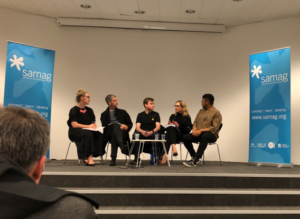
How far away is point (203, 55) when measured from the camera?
7094mm

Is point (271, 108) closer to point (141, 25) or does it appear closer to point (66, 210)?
point (141, 25)

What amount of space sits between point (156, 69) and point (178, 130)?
222 centimetres

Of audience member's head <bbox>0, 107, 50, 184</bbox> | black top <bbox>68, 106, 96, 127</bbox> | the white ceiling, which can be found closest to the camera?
audience member's head <bbox>0, 107, 50, 184</bbox>

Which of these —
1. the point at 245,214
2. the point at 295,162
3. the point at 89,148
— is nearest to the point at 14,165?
the point at 245,214

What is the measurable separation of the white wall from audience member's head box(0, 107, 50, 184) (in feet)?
20.1

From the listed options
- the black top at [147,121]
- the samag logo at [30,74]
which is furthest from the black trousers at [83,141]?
the samag logo at [30,74]

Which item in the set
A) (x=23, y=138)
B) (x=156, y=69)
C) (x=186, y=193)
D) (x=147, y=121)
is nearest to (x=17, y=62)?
(x=147, y=121)

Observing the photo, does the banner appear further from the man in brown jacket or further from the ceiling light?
the man in brown jacket

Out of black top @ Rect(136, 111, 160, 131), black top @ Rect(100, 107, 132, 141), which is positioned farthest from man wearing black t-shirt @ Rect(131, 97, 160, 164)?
black top @ Rect(100, 107, 132, 141)

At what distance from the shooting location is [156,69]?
7066mm

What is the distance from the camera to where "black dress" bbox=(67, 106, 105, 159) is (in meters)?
4.71

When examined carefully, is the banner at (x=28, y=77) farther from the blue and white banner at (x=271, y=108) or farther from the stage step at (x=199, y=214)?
the blue and white banner at (x=271, y=108)

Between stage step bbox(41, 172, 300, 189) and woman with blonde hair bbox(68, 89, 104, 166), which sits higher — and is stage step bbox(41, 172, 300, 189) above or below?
below

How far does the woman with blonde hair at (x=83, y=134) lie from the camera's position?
4.71 m
